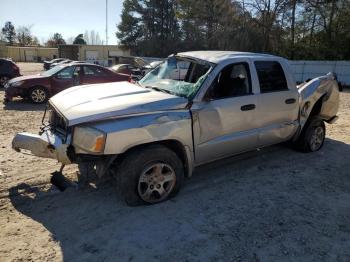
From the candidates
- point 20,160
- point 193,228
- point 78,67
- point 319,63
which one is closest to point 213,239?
point 193,228

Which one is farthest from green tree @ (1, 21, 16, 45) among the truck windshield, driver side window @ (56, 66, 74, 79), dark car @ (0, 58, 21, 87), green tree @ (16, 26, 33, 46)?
the truck windshield

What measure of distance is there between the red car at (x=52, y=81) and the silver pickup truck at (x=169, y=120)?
849 centimetres

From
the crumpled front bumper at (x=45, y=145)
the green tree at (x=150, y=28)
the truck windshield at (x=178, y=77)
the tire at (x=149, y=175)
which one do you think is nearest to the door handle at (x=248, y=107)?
the truck windshield at (x=178, y=77)

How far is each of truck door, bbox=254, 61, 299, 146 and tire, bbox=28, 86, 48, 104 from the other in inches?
382

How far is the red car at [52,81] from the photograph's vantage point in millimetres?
13031

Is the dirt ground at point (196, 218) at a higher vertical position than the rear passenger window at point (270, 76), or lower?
lower

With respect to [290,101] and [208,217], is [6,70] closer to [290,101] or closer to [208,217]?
[290,101]

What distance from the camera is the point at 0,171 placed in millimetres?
5750

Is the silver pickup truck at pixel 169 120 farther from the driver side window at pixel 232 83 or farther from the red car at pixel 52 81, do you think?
the red car at pixel 52 81

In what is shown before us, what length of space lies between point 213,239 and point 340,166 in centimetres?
354

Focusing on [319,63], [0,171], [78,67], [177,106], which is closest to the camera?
[177,106]

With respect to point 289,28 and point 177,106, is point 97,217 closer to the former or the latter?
point 177,106

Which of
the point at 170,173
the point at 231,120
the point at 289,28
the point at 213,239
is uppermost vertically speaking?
the point at 289,28

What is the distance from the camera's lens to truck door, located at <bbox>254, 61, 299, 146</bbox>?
564cm
